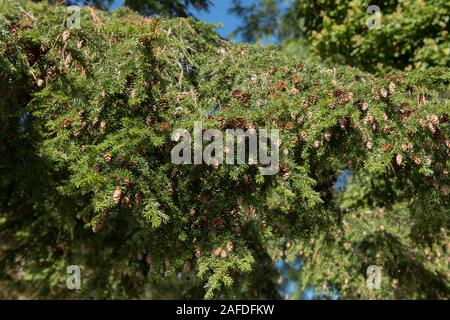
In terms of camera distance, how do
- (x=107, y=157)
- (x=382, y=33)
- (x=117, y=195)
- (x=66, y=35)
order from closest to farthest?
(x=117, y=195) < (x=107, y=157) < (x=66, y=35) < (x=382, y=33)

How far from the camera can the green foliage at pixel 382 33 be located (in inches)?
235

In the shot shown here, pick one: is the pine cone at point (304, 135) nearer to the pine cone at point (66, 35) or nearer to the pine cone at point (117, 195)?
the pine cone at point (117, 195)

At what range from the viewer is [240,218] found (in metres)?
2.94

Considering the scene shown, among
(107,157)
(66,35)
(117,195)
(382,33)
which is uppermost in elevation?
(382,33)

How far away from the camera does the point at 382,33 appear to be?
6.48 metres

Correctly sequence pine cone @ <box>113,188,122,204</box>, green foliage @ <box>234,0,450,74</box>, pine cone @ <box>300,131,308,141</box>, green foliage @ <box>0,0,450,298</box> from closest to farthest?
pine cone @ <box>113,188,122,204</box> → green foliage @ <box>0,0,450,298</box> → pine cone @ <box>300,131,308,141</box> → green foliage @ <box>234,0,450,74</box>

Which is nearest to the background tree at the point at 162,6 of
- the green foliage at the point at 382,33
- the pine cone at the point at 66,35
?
the green foliage at the point at 382,33

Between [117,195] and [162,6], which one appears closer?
[117,195]

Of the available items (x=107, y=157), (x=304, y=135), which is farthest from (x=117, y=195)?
(x=304, y=135)

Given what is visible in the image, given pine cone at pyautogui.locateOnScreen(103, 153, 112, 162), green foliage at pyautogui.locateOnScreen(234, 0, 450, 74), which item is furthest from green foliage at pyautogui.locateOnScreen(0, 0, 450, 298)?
green foliage at pyautogui.locateOnScreen(234, 0, 450, 74)

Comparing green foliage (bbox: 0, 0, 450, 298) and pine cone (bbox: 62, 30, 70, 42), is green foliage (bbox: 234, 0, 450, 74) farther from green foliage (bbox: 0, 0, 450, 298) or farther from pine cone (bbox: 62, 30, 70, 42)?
pine cone (bbox: 62, 30, 70, 42)

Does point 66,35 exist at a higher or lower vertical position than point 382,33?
lower

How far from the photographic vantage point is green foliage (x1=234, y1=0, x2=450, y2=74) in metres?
5.98

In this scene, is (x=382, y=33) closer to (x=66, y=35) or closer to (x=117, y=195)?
(x=66, y=35)
